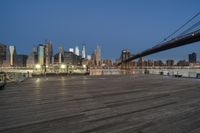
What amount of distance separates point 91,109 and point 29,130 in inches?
83.2

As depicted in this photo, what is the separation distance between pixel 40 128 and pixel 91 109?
76.2 inches

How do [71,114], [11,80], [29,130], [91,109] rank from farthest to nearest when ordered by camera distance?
[11,80] < [91,109] < [71,114] < [29,130]

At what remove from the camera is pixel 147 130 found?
3902 millimetres

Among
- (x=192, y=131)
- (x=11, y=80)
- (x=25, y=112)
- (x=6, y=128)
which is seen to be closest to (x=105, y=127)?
(x=192, y=131)

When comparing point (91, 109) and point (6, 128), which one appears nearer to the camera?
point (6, 128)

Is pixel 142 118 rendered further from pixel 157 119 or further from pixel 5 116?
pixel 5 116

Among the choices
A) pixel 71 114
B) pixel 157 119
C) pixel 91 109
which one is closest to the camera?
pixel 157 119

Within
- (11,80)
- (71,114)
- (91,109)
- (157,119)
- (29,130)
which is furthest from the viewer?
(11,80)

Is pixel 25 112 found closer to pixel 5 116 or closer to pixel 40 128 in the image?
pixel 5 116

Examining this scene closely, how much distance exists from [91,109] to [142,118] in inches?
58.3

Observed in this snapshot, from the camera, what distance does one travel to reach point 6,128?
13.1 feet

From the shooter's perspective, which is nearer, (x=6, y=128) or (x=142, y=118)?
(x=6, y=128)

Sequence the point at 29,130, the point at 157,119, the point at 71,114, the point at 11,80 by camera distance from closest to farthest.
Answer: the point at 29,130, the point at 157,119, the point at 71,114, the point at 11,80

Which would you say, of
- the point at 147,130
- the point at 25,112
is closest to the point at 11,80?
the point at 25,112
